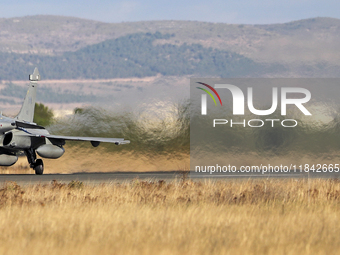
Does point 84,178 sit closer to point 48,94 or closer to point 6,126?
point 6,126

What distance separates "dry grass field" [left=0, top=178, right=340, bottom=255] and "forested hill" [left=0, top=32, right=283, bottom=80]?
13872cm

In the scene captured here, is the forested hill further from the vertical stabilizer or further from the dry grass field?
the dry grass field

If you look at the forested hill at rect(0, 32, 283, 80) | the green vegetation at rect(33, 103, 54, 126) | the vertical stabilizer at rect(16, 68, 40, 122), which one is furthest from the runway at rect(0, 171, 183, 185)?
the forested hill at rect(0, 32, 283, 80)

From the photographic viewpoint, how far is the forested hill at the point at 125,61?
540 feet

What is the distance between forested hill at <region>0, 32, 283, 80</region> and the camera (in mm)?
164625

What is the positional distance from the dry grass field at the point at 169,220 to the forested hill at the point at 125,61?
5462 inches

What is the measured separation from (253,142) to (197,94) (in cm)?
441

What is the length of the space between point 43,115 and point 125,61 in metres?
147

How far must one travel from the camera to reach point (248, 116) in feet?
107

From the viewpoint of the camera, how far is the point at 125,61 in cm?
18250

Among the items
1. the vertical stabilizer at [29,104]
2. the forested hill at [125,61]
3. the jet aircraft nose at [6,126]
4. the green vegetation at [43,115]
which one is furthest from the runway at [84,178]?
the forested hill at [125,61]

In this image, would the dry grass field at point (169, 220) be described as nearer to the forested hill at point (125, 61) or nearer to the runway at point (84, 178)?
the runway at point (84, 178)

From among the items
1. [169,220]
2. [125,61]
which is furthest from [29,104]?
[125,61]

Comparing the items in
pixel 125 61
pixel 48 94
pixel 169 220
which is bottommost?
pixel 169 220
